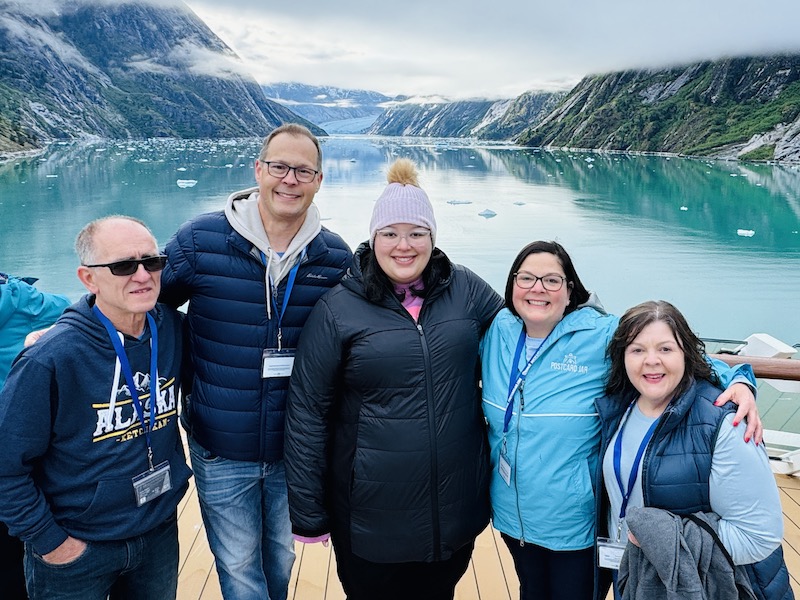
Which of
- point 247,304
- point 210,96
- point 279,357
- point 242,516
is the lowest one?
point 242,516

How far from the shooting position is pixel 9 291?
5.24 feet

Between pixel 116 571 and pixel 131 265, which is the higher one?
pixel 131 265

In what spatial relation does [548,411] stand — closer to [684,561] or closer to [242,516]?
[684,561]

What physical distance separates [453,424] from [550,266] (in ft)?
1.60

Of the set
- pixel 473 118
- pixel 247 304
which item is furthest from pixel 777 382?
pixel 473 118

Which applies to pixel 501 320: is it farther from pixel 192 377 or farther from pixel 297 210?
pixel 192 377

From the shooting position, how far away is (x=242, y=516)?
1.72m

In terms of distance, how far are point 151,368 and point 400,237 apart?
71cm

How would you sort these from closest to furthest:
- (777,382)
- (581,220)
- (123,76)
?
(777,382) → (581,220) → (123,76)

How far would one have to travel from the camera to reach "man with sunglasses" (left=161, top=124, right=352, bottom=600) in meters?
1.61

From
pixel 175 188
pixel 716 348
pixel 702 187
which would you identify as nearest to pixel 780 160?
pixel 702 187

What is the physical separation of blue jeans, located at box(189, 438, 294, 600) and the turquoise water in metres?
6.86

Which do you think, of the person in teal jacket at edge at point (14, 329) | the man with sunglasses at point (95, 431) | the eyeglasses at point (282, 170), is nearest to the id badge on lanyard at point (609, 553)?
the man with sunglasses at point (95, 431)

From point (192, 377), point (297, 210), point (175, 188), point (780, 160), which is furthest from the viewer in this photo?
point (780, 160)
